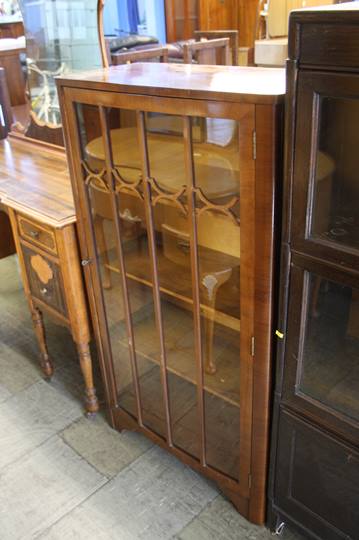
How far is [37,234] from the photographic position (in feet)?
5.15

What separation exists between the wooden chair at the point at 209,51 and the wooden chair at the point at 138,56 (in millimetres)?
159

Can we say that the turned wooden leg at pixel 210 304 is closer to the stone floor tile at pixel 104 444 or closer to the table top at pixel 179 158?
the table top at pixel 179 158

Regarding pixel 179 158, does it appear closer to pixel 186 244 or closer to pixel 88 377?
pixel 186 244

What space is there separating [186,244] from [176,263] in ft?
0.27

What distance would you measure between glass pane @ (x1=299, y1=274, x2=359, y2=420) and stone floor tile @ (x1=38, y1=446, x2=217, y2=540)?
24.1 inches

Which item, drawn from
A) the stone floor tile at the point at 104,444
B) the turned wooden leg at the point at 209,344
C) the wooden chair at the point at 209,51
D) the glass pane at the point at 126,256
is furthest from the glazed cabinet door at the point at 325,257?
the wooden chair at the point at 209,51

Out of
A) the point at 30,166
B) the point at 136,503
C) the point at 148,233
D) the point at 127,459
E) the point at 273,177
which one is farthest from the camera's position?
the point at 30,166

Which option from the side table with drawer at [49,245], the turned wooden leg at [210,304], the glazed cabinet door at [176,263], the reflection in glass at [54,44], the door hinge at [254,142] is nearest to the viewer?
the door hinge at [254,142]

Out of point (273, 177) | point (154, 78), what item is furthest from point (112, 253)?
point (273, 177)

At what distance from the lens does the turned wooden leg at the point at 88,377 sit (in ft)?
Answer: 5.46

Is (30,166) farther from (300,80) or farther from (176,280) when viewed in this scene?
(300,80)

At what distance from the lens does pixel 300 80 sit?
2.60 feet

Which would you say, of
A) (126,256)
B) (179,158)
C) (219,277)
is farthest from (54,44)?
(219,277)

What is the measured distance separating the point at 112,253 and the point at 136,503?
0.73 m
